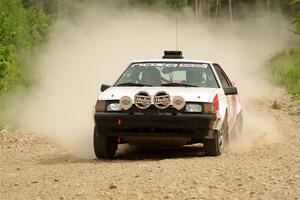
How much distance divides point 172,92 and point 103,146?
1.32 meters

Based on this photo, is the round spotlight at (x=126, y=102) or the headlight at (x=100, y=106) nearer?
the round spotlight at (x=126, y=102)

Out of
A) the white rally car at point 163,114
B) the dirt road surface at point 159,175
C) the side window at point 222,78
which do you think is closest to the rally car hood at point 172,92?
the white rally car at point 163,114

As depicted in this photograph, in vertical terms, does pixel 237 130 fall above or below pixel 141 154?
above

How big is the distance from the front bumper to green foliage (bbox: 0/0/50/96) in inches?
317

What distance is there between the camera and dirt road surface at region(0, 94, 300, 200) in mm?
7996

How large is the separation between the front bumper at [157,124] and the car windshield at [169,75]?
3.37ft

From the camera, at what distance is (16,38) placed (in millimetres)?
34406

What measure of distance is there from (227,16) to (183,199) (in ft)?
237

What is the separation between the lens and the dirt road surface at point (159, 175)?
8.00 metres

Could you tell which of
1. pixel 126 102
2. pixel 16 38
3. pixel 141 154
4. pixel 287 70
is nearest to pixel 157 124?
pixel 126 102

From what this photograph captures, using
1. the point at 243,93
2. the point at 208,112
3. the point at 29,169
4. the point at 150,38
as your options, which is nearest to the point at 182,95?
the point at 208,112

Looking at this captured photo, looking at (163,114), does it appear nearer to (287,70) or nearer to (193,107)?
(193,107)

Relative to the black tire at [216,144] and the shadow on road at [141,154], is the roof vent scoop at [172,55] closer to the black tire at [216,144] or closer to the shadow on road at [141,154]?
the shadow on road at [141,154]

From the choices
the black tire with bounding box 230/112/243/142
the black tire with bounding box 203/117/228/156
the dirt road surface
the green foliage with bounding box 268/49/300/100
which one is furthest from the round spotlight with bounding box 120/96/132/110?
the green foliage with bounding box 268/49/300/100
